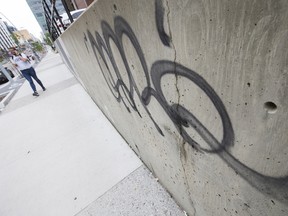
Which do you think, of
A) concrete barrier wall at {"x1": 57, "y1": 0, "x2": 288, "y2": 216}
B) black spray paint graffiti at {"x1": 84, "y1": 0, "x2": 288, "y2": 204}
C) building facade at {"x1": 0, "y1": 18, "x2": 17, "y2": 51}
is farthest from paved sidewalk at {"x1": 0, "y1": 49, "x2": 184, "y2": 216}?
building facade at {"x1": 0, "y1": 18, "x2": 17, "y2": 51}

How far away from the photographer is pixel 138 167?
2424 mm

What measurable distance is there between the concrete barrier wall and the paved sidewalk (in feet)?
3.21

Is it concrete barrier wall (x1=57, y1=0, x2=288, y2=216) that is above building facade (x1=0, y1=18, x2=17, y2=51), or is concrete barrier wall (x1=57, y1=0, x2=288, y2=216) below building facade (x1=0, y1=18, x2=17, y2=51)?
above

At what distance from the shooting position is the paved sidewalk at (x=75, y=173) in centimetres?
205

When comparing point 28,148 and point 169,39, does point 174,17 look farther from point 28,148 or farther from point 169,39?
point 28,148

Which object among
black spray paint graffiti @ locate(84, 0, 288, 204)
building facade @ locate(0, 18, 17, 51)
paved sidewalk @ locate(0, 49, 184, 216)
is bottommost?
building facade @ locate(0, 18, 17, 51)

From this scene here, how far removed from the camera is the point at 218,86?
0.67 metres

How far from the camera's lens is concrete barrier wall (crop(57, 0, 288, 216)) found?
50 cm

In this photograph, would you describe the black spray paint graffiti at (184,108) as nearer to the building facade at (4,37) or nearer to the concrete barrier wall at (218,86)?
the concrete barrier wall at (218,86)

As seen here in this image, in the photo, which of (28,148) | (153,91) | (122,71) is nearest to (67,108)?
(28,148)

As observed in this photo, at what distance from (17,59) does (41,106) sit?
1916mm

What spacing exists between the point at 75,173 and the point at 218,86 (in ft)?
8.28

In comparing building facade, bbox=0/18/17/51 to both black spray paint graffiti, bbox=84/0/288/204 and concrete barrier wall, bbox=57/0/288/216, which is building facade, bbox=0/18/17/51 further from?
concrete barrier wall, bbox=57/0/288/216

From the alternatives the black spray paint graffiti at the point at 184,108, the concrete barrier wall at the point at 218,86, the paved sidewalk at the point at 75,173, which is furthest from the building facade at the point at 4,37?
the concrete barrier wall at the point at 218,86
